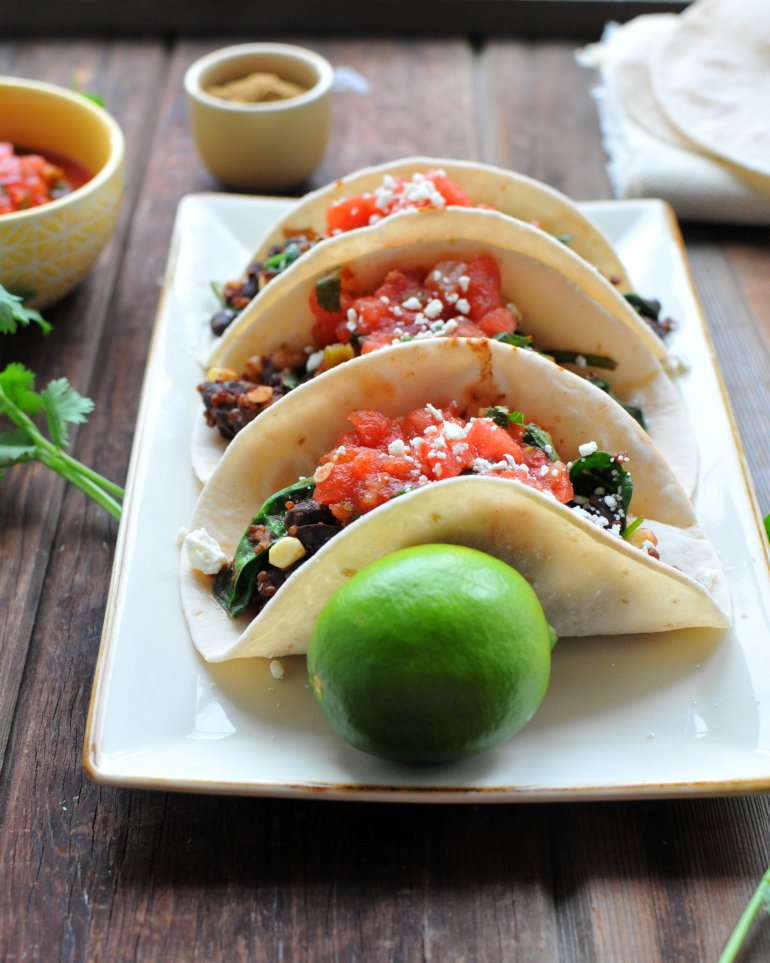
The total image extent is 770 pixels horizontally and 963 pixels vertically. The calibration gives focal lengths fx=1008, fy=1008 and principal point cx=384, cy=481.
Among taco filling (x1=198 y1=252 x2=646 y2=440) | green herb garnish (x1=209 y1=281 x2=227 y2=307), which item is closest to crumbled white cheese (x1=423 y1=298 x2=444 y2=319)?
taco filling (x1=198 y1=252 x2=646 y2=440)

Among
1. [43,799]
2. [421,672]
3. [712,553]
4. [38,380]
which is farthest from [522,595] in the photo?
[38,380]

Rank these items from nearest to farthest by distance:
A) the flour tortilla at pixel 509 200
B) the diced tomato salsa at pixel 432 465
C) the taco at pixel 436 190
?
the diced tomato salsa at pixel 432 465 < the taco at pixel 436 190 < the flour tortilla at pixel 509 200

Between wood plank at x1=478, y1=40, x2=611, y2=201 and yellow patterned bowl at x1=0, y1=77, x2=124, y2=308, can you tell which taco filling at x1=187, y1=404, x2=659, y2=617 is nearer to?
yellow patterned bowl at x1=0, y1=77, x2=124, y2=308

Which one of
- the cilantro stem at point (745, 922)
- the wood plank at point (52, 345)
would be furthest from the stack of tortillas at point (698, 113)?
the cilantro stem at point (745, 922)

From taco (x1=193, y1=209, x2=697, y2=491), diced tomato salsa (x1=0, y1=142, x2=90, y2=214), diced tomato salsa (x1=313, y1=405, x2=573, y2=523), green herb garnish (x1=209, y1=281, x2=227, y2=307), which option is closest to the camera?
diced tomato salsa (x1=313, y1=405, x2=573, y2=523)

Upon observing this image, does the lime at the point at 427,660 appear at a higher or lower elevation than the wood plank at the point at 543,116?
higher

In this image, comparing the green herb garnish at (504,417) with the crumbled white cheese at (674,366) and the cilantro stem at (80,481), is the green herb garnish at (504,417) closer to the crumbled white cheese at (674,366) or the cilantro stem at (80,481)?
the crumbled white cheese at (674,366)
